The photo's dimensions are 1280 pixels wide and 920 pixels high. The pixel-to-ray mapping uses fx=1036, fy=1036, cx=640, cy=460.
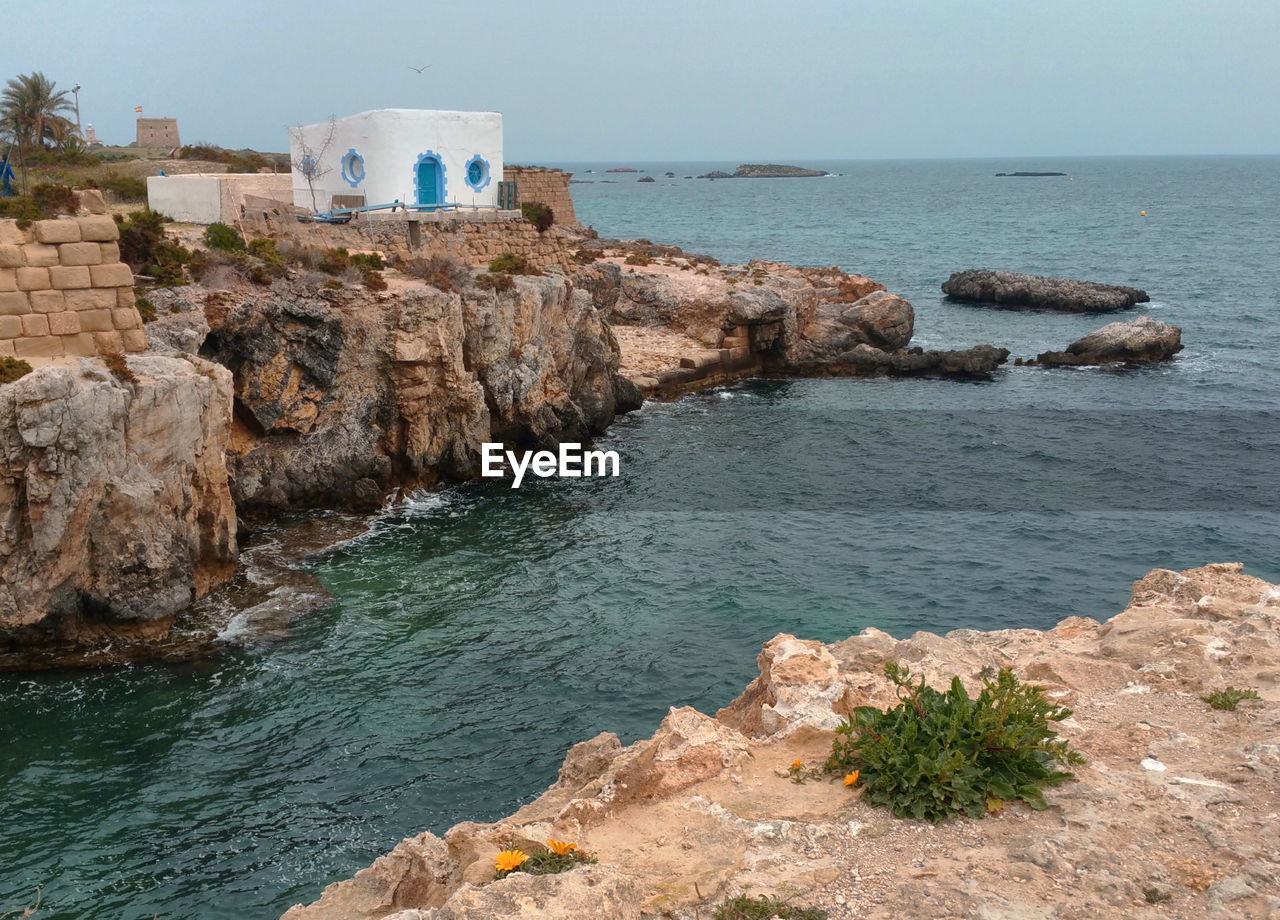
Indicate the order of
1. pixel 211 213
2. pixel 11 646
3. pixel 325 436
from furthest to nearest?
pixel 211 213, pixel 325 436, pixel 11 646

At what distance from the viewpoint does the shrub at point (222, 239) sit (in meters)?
29.1

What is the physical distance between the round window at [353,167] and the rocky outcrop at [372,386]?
406 inches

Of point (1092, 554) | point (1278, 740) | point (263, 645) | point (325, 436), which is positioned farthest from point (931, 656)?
point (325, 436)

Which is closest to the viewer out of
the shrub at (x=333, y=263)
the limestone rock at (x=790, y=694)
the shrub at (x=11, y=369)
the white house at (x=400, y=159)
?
the limestone rock at (x=790, y=694)

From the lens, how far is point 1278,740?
9.21 metres

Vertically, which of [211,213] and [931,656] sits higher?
[211,213]

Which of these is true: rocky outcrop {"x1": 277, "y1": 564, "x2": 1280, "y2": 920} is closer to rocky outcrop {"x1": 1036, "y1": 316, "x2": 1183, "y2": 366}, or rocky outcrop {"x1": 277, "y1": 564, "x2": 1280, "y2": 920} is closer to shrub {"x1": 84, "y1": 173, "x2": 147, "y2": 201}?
shrub {"x1": 84, "y1": 173, "x2": 147, "y2": 201}

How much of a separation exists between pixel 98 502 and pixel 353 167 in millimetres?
23156

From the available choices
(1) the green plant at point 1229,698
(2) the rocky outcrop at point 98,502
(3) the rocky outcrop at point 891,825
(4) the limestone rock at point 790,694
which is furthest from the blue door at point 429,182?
(1) the green plant at point 1229,698

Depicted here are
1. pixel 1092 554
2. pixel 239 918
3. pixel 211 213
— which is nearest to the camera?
pixel 239 918

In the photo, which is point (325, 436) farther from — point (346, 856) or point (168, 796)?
point (346, 856)

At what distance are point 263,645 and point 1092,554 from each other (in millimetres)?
18822

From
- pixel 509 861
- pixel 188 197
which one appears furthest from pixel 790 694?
pixel 188 197

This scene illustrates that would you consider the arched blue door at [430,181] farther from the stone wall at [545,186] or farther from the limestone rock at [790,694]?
the limestone rock at [790,694]
